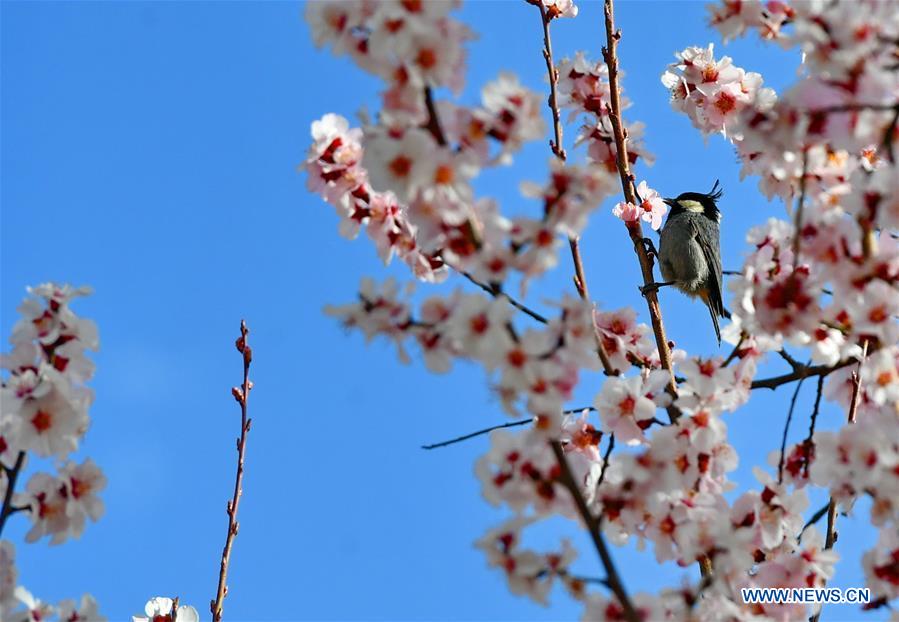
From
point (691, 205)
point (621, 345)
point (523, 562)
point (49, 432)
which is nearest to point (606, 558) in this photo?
point (523, 562)

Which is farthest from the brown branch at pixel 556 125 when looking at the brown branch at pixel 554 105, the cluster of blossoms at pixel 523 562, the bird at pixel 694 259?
the bird at pixel 694 259

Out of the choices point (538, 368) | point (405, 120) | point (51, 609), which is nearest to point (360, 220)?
point (405, 120)

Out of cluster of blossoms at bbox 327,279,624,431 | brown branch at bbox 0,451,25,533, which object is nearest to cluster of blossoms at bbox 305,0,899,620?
cluster of blossoms at bbox 327,279,624,431

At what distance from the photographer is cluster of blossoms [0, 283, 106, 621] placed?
2.17 meters

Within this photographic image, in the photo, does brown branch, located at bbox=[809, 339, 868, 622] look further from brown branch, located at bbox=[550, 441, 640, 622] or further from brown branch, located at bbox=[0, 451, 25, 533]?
brown branch, located at bbox=[0, 451, 25, 533]

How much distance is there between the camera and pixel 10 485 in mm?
2186

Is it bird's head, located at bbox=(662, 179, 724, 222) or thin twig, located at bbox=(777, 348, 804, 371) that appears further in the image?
bird's head, located at bbox=(662, 179, 724, 222)

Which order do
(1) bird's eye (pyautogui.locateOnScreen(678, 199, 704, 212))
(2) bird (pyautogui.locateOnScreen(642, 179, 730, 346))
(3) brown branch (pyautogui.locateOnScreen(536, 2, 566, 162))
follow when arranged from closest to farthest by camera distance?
(3) brown branch (pyautogui.locateOnScreen(536, 2, 566, 162)) → (2) bird (pyautogui.locateOnScreen(642, 179, 730, 346)) → (1) bird's eye (pyautogui.locateOnScreen(678, 199, 704, 212))

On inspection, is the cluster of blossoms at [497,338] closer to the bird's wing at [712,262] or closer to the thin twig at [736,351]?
the thin twig at [736,351]

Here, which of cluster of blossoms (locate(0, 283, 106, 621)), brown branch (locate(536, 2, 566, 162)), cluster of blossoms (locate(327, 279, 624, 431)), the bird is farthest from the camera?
the bird

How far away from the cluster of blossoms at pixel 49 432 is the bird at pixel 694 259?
196 inches

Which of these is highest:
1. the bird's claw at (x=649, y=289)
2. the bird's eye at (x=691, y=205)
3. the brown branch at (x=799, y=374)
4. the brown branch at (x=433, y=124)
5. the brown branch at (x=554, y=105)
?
the bird's eye at (x=691, y=205)

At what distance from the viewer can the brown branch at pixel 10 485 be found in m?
2.18

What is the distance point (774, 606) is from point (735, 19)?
1.58m
